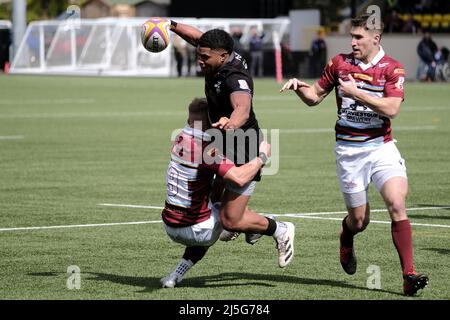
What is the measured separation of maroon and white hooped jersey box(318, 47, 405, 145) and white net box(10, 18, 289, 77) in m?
55.3

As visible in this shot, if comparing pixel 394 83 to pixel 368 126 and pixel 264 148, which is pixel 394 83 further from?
pixel 264 148

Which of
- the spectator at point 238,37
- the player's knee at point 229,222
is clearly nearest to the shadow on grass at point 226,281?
the player's knee at point 229,222

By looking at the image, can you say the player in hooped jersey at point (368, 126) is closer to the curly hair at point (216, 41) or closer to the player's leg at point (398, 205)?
the player's leg at point (398, 205)

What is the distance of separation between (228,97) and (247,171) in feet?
2.08

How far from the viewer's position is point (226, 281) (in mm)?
9953

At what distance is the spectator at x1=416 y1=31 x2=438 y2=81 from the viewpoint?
52.3m

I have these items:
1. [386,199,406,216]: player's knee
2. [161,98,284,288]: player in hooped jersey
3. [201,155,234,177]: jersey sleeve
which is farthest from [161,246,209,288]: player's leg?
[386,199,406,216]: player's knee

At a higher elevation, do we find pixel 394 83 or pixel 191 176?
pixel 394 83

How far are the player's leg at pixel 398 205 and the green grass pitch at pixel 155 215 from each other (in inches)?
10.3

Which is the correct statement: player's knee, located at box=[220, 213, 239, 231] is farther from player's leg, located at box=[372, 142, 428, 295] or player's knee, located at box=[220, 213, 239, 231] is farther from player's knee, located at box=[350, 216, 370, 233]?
player's leg, located at box=[372, 142, 428, 295]

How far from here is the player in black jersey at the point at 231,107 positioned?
31.2 feet

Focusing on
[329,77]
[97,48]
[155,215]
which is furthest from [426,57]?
[329,77]
